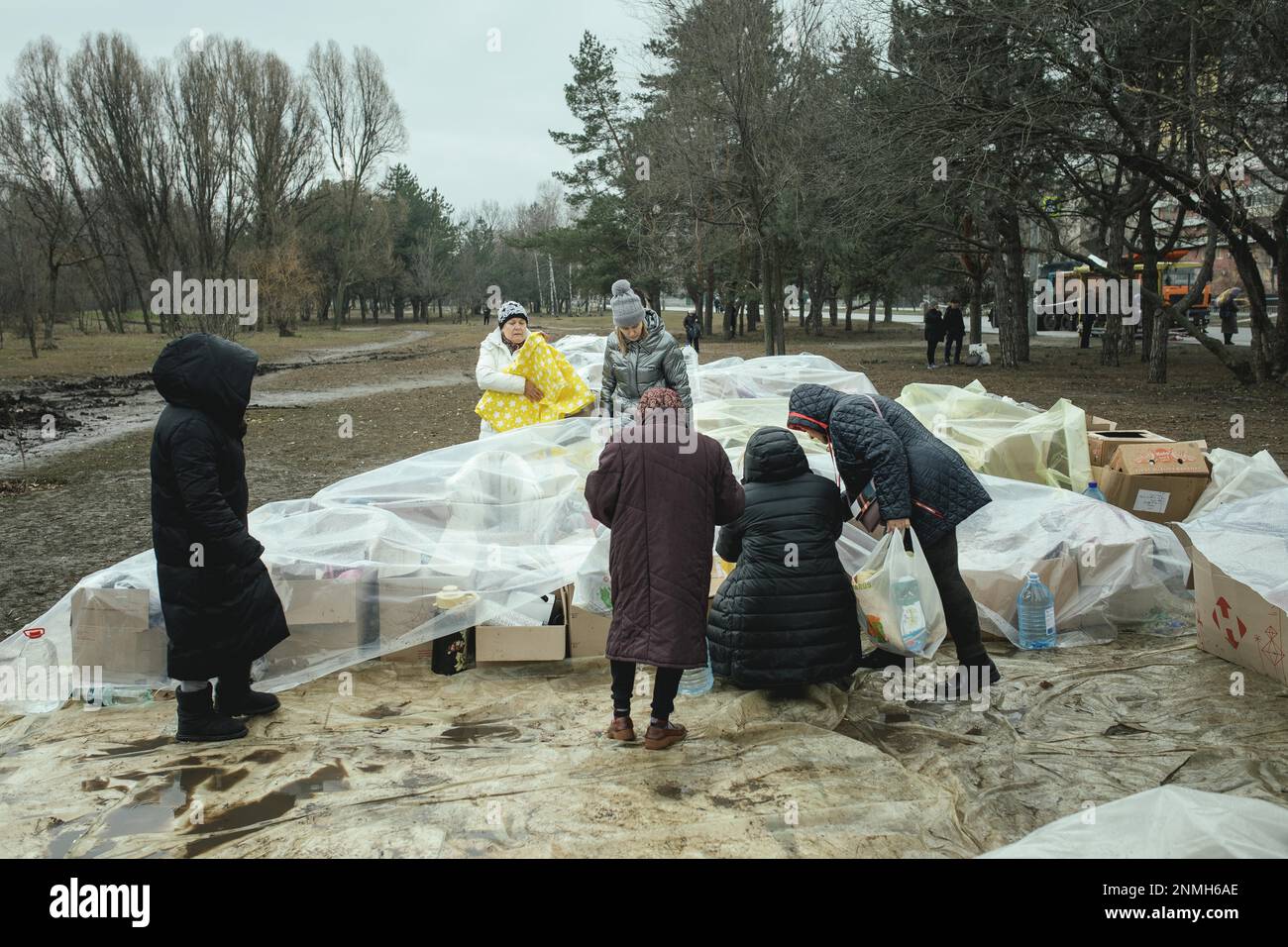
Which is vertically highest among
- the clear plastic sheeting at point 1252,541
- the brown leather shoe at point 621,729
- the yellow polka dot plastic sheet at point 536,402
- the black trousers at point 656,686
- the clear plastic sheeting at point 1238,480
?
the yellow polka dot plastic sheet at point 536,402

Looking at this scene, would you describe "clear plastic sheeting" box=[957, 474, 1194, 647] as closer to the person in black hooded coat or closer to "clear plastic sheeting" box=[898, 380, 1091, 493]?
the person in black hooded coat

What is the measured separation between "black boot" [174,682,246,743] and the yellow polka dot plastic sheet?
2976 mm

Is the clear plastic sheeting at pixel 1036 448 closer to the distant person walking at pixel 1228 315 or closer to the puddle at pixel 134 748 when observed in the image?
the puddle at pixel 134 748

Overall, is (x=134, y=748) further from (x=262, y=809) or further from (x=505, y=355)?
(x=505, y=355)

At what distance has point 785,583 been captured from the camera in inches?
156

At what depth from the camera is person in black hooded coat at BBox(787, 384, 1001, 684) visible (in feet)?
13.3

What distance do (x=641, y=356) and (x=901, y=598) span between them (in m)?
2.46

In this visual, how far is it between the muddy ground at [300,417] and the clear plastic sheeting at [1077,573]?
4851mm

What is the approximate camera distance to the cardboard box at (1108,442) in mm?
6332

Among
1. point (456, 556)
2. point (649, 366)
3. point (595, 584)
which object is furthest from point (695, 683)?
point (649, 366)

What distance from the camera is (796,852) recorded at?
289cm

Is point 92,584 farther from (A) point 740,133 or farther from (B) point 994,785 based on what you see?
(A) point 740,133

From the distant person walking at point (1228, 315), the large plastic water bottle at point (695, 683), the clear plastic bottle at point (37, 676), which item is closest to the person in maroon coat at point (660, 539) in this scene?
the large plastic water bottle at point (695, 683)

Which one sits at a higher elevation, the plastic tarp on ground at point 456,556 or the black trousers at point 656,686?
the plastic tarp on ground at point 456,556
